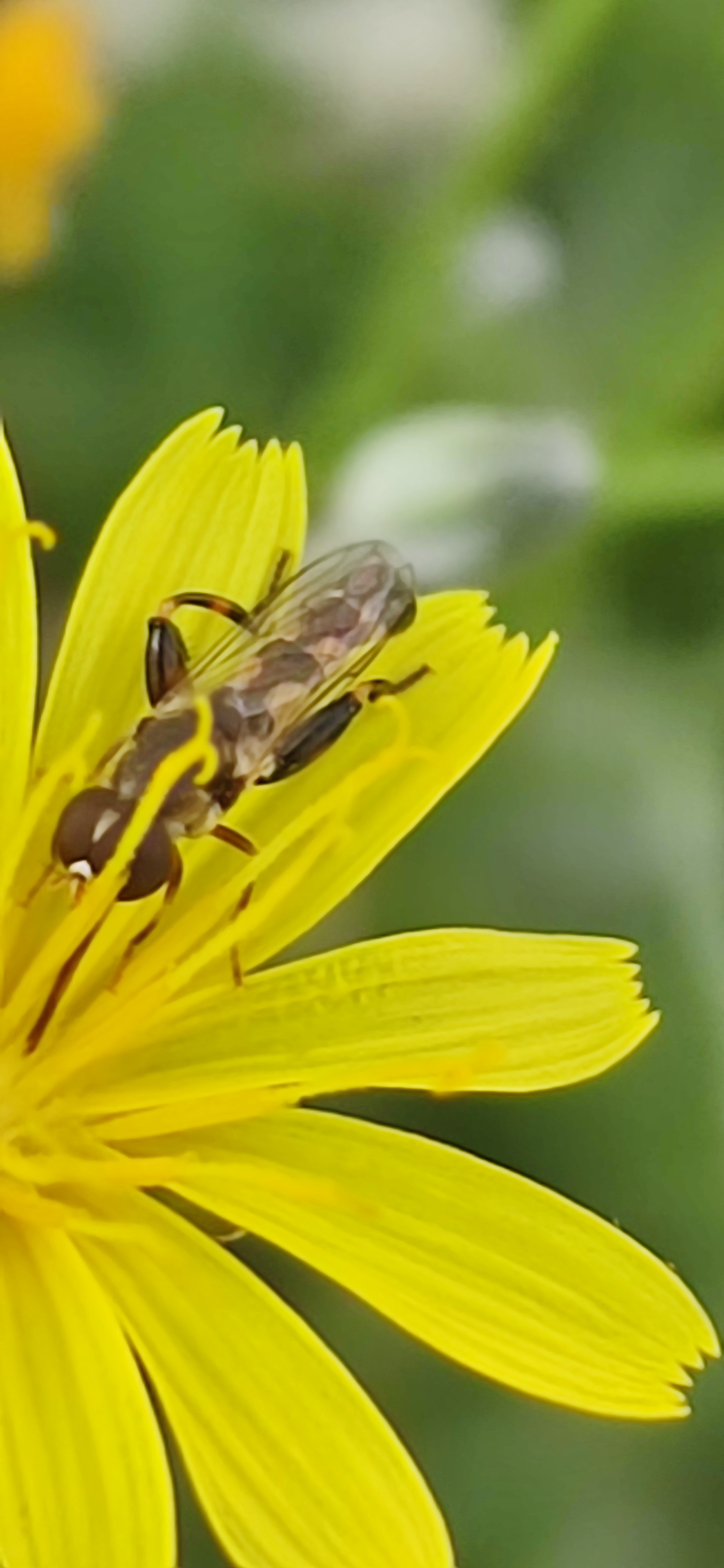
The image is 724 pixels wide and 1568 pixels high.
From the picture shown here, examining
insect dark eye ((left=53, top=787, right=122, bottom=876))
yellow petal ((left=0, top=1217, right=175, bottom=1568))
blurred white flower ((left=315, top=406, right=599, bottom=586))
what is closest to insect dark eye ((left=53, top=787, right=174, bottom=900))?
insect dark eye ((left=53, top=787, right=122, bottom=876))

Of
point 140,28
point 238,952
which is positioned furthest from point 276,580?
point 140,28

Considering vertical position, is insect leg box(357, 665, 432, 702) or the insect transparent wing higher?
the insect transparent wing

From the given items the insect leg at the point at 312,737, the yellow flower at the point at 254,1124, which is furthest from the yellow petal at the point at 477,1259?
the insect leg at the point at 312,737

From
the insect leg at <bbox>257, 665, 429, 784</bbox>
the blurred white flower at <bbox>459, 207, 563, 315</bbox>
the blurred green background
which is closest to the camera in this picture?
the insect leg at <bbox>257, 665, 429, 784</bbox>

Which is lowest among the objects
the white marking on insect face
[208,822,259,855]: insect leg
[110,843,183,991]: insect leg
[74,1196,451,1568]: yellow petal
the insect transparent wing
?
[74,1196,451,1568]: yellow petal

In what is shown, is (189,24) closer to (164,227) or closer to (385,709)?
(164,227)

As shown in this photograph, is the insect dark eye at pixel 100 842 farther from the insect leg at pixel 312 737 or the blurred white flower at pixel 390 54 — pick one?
the blurred white flower at pixel 390 54

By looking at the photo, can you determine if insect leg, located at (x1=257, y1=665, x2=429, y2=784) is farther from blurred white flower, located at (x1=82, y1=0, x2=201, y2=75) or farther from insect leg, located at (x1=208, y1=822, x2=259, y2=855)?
blurred white flower, located at (x1=82, y1=0, x2=201, y2=75)

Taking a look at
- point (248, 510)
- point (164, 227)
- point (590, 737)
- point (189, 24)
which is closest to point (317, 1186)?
point (248, 510)
